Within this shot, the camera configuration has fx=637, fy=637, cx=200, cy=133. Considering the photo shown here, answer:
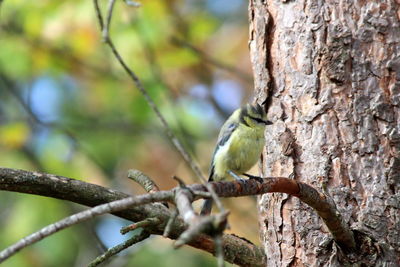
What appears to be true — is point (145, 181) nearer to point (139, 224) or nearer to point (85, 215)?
point (139, 224)

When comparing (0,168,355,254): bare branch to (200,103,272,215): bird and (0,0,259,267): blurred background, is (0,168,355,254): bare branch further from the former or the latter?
(0,0,259,267): blurred background

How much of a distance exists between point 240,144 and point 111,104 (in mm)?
3671

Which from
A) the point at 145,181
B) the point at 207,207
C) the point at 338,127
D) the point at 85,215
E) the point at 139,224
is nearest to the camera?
the point at 85,215

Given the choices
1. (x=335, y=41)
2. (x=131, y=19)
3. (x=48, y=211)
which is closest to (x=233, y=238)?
(x=335, y=41)

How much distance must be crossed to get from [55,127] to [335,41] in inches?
115

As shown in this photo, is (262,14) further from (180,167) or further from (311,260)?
(180,167)

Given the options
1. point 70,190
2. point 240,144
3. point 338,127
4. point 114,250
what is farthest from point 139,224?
point 240,144

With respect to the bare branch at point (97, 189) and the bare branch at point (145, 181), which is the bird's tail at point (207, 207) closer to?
the bare branch at point (145, 181)

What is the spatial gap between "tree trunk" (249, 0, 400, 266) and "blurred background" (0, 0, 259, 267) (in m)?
1.75

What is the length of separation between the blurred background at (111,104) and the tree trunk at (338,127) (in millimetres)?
1751

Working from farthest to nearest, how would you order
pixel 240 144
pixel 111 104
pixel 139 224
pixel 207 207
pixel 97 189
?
pixel 111 104, pixel 207 207, pixel 240 144, pixel 97 189, pixel 139 224

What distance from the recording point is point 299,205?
9.49 feet

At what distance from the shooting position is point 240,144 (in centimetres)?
336

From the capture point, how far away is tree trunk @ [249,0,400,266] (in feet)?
8.97
